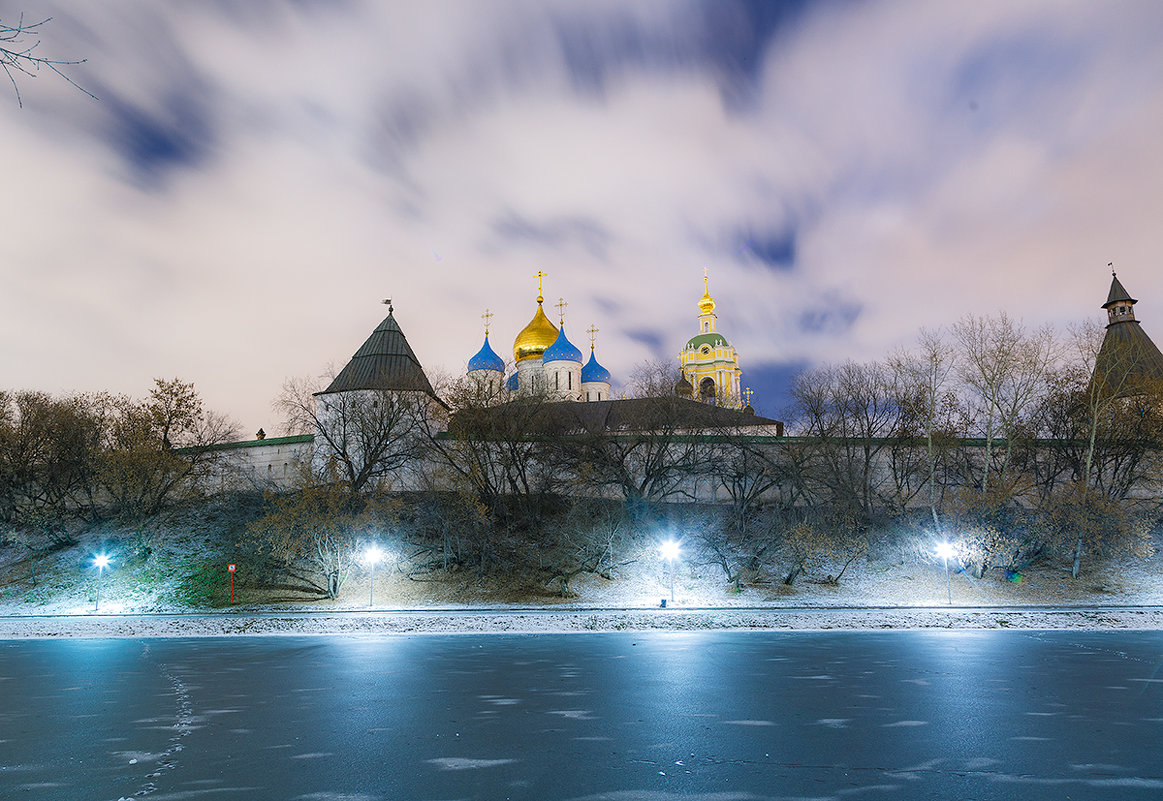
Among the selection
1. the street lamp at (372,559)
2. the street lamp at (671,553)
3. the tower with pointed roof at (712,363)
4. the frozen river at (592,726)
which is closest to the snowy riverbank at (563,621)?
the street lamp at (372,559)

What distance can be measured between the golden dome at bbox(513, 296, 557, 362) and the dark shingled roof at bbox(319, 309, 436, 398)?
21.9m

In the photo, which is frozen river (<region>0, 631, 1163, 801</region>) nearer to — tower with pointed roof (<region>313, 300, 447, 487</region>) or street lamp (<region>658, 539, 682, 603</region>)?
street lamp (<region>658, 539, 682, 603</region>)

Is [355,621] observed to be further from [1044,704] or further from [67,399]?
[67,399]

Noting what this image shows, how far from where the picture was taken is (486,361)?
66312mm

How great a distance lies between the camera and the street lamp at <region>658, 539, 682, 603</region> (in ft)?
99.7

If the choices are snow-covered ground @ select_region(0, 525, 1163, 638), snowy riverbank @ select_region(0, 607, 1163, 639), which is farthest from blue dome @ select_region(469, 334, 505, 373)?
snowy riverbank @ select_region(0, 607, 1163, 639)

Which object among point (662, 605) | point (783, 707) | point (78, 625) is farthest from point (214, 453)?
point (783, 707)

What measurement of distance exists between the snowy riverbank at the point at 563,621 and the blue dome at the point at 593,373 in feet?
136

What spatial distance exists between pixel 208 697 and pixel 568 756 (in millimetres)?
6325

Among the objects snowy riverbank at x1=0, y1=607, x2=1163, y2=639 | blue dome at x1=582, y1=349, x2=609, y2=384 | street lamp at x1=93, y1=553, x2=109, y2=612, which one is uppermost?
blue dome at x1=582, y1=349, x2=609, y2=384

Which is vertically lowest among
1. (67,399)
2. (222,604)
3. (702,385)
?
(222,604)

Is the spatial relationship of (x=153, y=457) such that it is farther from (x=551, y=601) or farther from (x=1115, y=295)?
(x=1115, y=295)

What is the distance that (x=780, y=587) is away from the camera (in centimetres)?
3188

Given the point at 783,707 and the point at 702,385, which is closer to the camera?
the point at 783,707
